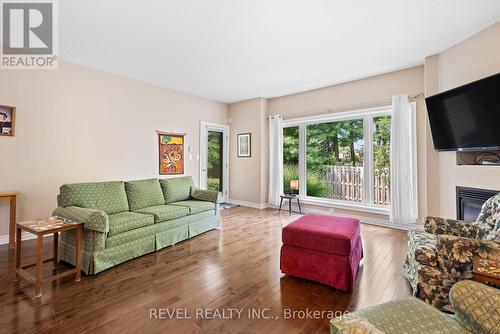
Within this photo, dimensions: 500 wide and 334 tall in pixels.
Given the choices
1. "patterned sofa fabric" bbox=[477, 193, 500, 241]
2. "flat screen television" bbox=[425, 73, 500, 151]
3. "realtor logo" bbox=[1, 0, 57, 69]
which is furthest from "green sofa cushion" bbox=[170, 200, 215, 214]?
"flat screen television" bbox=[425, 73, 500, 151]

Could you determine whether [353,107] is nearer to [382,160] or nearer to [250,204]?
[382,160]

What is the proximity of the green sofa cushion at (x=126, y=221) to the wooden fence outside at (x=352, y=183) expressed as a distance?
11.9 feet

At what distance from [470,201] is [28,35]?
231 inches

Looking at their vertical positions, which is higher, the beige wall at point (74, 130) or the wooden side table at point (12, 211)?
the beige wall at point (74, 130)

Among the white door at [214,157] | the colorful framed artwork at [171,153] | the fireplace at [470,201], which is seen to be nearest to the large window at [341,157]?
the fireplace at [470,201]

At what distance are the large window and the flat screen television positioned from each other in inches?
42.4

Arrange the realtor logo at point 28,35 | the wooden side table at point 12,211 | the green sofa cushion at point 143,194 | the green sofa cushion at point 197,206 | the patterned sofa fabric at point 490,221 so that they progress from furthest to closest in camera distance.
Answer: the green sofa cushion at point 197,206 → the green sofa cushion at point 143,194 → the wooden side table at point 12,211 → the realtor logo at point 28,35 → the patterned sofa fabric at point 490,221

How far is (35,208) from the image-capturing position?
134 inches

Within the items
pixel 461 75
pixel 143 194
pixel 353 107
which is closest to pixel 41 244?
pixel 143 194

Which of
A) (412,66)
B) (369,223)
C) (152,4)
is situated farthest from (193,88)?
(369,223)

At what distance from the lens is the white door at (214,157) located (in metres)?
5.81

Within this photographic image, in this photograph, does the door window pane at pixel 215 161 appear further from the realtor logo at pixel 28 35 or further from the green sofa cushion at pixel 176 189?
the realtor logo at pixel 28 35

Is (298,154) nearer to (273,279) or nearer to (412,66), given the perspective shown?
(412,66)

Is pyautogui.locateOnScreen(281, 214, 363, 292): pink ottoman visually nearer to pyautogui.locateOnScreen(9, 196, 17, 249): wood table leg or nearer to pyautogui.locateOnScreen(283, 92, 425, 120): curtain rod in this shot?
pyautogui.locateOnScreen(283, 92, 425, 120): curtain rod
